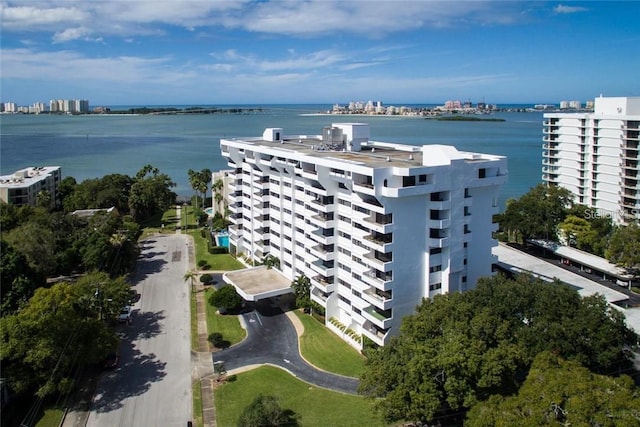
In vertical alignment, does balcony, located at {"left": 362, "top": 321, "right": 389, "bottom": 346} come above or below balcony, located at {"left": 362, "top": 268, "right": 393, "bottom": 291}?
below

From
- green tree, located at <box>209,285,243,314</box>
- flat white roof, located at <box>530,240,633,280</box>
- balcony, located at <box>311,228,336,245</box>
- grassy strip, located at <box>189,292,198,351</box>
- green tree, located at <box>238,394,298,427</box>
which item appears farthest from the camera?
flat white roof, located at <box>530,240,633,280</box>

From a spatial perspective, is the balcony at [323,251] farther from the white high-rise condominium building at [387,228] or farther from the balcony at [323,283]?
the balcony at [323,283]

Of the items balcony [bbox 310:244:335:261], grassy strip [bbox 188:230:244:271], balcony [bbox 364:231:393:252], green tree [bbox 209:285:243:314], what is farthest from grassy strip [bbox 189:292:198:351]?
balcony [bbox 364:231:393:252]

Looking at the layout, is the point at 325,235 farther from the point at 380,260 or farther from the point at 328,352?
the point at 328,352

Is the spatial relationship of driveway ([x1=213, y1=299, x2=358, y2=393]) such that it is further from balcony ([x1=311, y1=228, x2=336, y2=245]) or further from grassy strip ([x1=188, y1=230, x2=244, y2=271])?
grassy strip ([x1=188, y1=230, x2=244, y2=271])

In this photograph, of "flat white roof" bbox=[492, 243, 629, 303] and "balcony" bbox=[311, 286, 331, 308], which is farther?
"flat white roof" bbox=[492, 243, 629, 303]

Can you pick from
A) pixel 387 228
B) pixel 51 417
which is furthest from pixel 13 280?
pixel 387 228

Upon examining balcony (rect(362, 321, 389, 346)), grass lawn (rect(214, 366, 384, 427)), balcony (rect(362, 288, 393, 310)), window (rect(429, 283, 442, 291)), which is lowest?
grass lawn (rect(214, 366, 384, 427))

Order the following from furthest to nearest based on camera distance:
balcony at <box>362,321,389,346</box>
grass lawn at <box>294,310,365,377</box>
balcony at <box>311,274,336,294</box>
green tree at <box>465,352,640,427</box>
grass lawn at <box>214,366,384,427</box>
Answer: balcony at <box>311,274,336,294</box> < balcony at <box>362,321,389,346</box> < grass lawn at <box>294,310,365,377</box> < grass lawn at <box>214,366,384,427</box> < green tree at <box>465,352,640,427</box>
